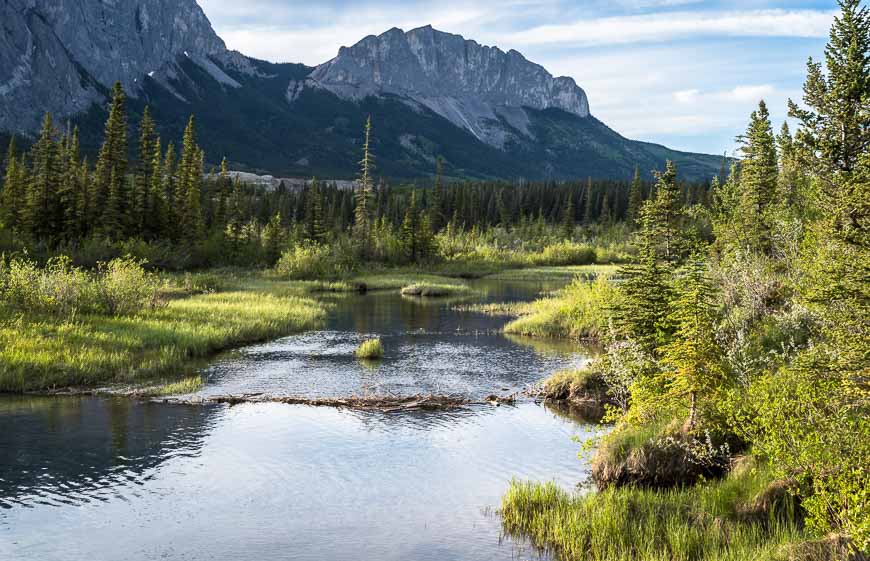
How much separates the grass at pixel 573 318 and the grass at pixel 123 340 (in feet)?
44.0

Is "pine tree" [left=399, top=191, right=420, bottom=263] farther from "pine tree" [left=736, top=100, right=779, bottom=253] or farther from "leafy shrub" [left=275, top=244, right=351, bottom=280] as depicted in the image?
"pine tree" [left=736, top=100, right=779, bottom=253]

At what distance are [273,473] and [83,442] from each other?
584 cm

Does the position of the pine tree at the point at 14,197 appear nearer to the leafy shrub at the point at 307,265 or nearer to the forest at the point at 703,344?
the forest at the point at 703,344

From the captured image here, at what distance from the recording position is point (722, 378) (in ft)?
57.6

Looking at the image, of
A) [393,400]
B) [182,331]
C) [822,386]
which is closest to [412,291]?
[182,331]

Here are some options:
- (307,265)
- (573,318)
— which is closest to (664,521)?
(573,318)

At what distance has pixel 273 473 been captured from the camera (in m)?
18.3

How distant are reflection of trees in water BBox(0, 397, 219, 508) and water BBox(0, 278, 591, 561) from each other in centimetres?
6

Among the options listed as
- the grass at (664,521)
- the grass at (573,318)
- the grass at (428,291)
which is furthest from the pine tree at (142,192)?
the grass at (664,521)

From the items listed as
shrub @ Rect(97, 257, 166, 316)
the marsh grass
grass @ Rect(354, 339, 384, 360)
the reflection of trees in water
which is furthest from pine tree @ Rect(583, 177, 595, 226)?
the reflection of trees in water

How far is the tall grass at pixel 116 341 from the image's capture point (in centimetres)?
2558

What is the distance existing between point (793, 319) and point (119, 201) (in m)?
64.8

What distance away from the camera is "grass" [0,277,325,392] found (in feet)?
84.0

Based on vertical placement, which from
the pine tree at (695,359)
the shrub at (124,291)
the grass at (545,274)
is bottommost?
the grass at (545,274)
